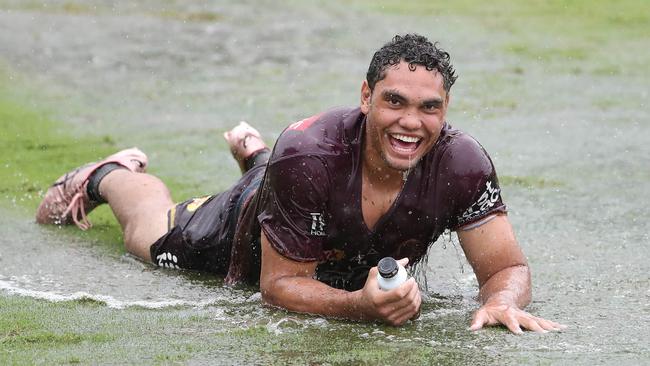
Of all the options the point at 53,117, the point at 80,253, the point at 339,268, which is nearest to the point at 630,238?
the point at 339,268

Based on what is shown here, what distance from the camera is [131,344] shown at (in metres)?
4.63

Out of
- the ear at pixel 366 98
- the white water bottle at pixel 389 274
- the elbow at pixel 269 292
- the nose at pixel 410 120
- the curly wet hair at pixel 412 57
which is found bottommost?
the elbow at pixel 269 292

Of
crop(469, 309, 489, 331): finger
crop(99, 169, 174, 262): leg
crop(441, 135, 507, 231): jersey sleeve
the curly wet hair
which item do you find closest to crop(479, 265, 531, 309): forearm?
crop(469, 309, 489, 331): finger

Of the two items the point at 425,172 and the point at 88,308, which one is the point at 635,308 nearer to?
the point at 425,172

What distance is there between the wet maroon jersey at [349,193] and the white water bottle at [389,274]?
0.46 m

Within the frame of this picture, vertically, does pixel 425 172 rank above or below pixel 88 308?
above

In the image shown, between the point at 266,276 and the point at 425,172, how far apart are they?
75cm

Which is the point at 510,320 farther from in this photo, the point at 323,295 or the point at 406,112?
the point at 406,112

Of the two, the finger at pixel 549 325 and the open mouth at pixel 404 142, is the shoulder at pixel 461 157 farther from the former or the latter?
the finger at pixel 549 325

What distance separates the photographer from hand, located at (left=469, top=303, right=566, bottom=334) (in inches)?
187

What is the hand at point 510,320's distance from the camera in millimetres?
4738

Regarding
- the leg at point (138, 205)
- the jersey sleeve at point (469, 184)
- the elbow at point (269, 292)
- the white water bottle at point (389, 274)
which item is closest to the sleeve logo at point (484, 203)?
the jersey sleeve at point (469, 184)

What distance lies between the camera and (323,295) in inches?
193

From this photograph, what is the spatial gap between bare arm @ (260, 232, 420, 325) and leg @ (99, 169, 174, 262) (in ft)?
4.34
